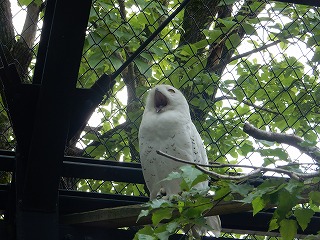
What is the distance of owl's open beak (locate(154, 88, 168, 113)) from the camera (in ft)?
10.6

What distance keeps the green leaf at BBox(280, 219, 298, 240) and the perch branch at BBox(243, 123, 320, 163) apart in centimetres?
27

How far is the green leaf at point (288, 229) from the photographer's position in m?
2.02

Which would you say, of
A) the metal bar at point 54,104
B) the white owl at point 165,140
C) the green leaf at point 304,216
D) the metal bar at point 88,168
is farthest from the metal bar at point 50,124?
the green leaf at point 304,216

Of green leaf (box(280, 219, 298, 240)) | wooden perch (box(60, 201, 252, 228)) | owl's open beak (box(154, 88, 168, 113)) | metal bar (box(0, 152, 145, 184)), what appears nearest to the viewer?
green leaf (box(280, 219, 298, 240))

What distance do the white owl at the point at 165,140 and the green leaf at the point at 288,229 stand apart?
932 mm

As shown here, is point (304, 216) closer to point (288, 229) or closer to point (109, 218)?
point (288, 229)

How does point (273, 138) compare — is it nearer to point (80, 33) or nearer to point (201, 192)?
point (201, 192)

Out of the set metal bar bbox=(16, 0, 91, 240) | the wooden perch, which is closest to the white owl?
the wooden perch

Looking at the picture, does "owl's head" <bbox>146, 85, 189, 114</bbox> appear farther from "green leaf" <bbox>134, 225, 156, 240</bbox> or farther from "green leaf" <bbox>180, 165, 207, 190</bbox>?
"green leaf" <bbox>180, 165, 207, 190</bbox>

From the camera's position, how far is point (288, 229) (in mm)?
2023

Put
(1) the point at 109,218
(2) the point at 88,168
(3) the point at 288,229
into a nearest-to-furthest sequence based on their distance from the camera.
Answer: (3) the point at 288,229
(1) the point at 109,218
(2) the point at 88,168

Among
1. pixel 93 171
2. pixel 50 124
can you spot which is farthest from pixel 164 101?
pixel 50 124

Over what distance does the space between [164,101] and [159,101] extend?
22mm

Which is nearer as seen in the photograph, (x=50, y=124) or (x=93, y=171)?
(x=50, y=124)
